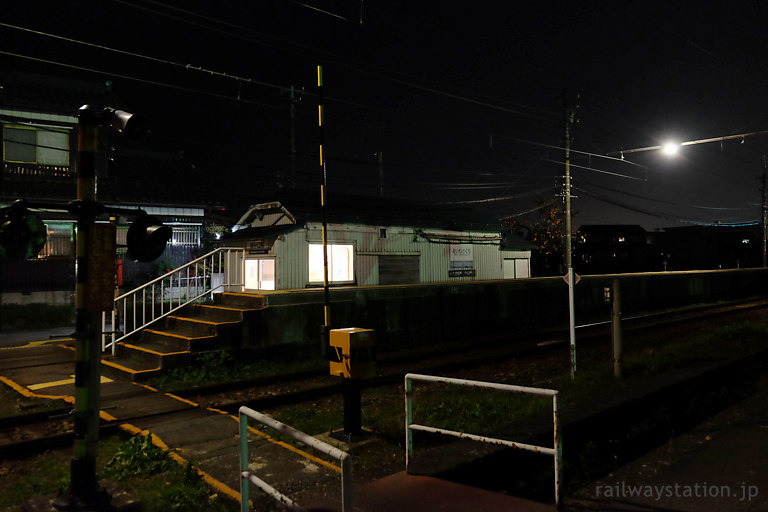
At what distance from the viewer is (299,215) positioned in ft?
48.5

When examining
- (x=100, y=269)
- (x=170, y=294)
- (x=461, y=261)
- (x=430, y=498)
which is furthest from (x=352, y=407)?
(x=461, y=261)

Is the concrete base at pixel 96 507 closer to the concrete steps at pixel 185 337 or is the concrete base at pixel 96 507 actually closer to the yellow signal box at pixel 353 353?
the yellow signal box at pixel 353 353

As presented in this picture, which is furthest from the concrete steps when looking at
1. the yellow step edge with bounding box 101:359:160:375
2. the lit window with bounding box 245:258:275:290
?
the lit window with bounding box 245:258:275:290

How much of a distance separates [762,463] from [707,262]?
7209cm

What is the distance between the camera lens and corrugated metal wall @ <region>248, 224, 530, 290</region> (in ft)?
47.1

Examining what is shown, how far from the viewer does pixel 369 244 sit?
16.4 meters

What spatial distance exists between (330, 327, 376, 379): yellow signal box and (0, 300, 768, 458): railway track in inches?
105

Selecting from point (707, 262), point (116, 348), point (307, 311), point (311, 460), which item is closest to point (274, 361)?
point (307, 311)

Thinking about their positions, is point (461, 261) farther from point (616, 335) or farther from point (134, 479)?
point (134, 479)

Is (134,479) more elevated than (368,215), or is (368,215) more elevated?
(368,215)

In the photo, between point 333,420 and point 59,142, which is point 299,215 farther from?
point 59,142

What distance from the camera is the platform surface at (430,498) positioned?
12.6 ft

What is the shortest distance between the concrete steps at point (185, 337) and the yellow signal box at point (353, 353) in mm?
4887

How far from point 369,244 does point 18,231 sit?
42.2 ft
